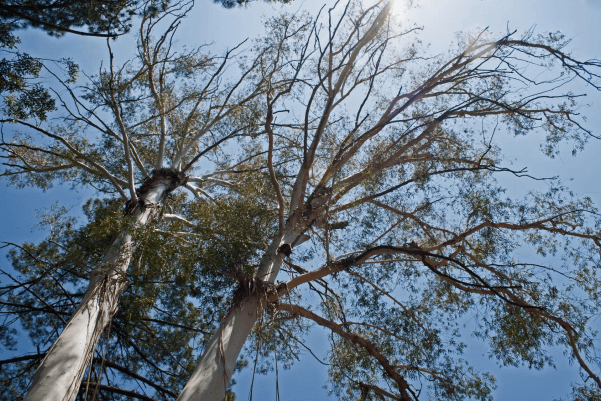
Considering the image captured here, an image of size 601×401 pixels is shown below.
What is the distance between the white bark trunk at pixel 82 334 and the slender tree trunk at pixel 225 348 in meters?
1.22

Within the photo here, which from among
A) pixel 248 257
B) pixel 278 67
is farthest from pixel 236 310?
pixel 278 67

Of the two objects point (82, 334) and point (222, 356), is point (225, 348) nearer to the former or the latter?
point (222, 356)

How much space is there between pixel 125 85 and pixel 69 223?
2728 mm

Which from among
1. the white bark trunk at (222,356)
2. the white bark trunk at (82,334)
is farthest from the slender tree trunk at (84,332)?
the white bark trunk at (222,356)

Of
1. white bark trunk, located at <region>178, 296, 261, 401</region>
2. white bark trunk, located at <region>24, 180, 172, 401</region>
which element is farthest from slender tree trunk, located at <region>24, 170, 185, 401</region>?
white bark trunk, located at <region>178, 296, 261, 401</region>

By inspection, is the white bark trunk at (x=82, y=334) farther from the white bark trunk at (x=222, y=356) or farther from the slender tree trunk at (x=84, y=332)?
the white bark trunk at (x=222, y=356)

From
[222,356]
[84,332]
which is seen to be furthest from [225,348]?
[84,332]

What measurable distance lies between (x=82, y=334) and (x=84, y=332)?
0.03 meters

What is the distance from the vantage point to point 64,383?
3.64 metres

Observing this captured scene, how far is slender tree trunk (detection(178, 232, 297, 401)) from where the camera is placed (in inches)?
128

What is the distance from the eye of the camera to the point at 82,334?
13.5ft

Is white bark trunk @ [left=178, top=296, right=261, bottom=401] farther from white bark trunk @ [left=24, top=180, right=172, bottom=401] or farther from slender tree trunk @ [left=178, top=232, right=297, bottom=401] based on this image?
white bark trunk @ [left=24, top=180, right=172, bottom=401]

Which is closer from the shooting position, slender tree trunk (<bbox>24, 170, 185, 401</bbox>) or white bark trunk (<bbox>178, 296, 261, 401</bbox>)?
white bark trunk (<bbox>178, 296, 261, 401</bbox>)

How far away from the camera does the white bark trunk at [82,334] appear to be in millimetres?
3564
